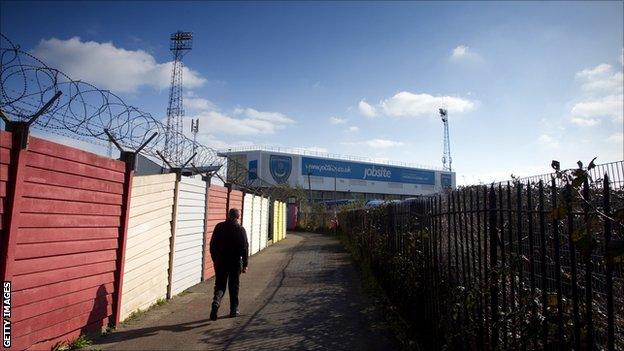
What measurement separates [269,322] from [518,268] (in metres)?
4.40

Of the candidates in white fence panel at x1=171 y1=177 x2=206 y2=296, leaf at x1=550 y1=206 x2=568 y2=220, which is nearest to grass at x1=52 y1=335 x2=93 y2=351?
white fence panel at x1=171 y1=177 x2=206 y2=296

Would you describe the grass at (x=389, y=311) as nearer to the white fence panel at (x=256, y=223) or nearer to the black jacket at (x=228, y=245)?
the black jacket at (x=228, y=245)

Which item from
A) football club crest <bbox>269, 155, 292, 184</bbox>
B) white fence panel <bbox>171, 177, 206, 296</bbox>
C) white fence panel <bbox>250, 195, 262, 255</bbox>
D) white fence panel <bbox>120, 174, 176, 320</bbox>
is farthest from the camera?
football club crest <bbox>269, 155, 292, 184</bbox>

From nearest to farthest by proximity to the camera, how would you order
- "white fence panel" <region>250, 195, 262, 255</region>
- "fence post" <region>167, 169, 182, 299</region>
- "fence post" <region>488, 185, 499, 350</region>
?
1. "fence post" <region>488, 185, 499, 350</region>
2. "fence post" <region>167, 169, 182, 299</region>
3. "white fence panel" <region>250, 195, 262, 255</region>

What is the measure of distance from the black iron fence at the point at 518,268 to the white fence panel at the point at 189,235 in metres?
4.46

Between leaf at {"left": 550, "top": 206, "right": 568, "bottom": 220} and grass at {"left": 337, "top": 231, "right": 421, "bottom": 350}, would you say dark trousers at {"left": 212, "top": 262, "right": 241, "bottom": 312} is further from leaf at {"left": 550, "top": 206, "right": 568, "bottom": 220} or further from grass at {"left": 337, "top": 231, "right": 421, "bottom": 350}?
leaf at {"left": 550, "top": 206, "right": 568, "bottom": 220}

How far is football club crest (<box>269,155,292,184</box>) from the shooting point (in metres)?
65.9

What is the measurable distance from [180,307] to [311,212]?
1310 inches

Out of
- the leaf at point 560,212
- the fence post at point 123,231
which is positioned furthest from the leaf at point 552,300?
the fence post at point 123,231

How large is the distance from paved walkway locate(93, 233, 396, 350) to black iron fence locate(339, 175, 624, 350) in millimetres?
963

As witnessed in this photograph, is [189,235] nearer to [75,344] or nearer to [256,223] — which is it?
[75,344]

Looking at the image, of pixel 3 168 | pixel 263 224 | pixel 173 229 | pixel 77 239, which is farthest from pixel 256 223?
pixel 3 168

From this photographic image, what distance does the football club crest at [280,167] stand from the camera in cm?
6594

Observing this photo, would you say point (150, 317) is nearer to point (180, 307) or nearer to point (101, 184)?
point (180, 307)
